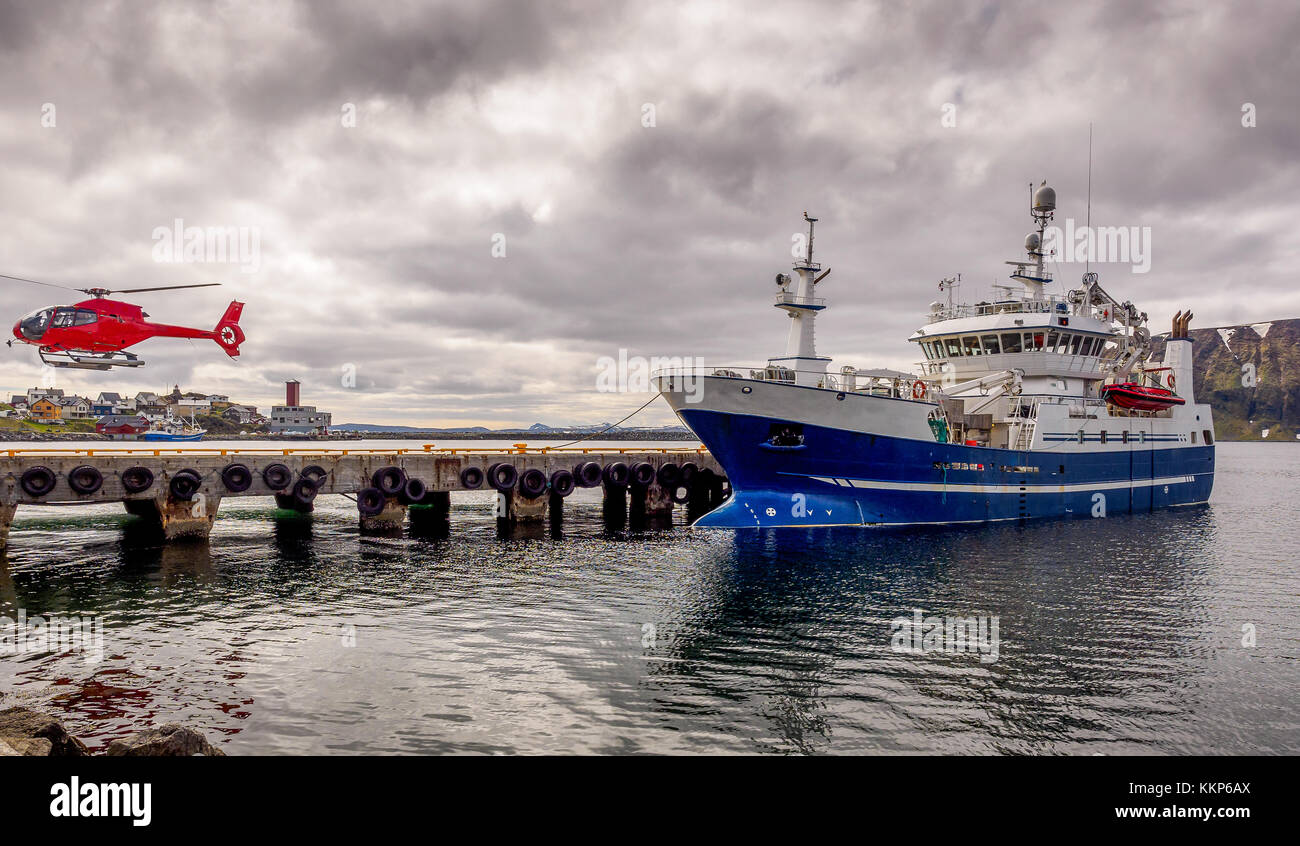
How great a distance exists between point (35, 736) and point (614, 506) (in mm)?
33749

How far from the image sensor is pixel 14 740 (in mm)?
9500

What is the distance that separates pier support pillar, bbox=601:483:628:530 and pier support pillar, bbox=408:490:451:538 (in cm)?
918

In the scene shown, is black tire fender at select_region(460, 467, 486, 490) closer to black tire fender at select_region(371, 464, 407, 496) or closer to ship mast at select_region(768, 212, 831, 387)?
black tire fender at select_region(371, 464, 407, 496)

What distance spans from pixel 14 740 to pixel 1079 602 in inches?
990

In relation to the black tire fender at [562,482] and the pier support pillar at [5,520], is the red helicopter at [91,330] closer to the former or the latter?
the pier support pillar at [5,520]

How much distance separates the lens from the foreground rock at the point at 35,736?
937 centimetres

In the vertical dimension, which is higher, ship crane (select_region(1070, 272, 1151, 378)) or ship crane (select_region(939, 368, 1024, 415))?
ship crane (select_region(1070, 272, 1151, 378))

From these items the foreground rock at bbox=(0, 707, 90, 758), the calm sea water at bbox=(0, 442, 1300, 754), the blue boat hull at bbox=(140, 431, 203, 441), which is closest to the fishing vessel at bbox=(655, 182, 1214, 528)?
the calm sea water at bbox=(0, 442, 1300, 754)

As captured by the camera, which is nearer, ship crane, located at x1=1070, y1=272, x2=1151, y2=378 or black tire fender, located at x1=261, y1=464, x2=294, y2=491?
black tire fender, located at x1=261, y1=464, x2=294, y2=491

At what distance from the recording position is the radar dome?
42.5 metres

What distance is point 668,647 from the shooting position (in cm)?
1675
